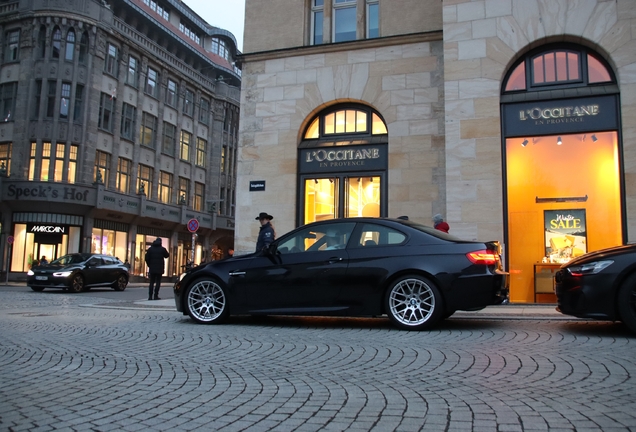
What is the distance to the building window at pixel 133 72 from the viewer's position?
4159 cm

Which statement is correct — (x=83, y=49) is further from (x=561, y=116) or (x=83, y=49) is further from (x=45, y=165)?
(x=561, y=116)

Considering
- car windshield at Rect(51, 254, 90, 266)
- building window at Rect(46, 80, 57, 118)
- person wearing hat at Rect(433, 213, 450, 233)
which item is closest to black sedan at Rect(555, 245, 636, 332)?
person wearing hat at Rect(433, 213, 450, 233)

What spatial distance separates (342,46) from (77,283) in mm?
13165

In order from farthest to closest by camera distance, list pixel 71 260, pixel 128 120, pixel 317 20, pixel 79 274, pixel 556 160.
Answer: pixel 128 120 → pixel 71 260 → pixel 79 274 → pixel 317 20 → pixel 556 160

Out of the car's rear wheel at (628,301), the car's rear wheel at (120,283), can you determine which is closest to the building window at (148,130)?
Result: the car's rear wheel at (120,283)

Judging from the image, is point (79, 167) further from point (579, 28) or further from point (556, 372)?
point (556, 372)

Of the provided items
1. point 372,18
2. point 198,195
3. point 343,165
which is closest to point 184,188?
point 198,195

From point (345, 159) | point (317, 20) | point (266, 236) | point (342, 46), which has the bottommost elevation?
point (266, 236)

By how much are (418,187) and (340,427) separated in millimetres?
11795

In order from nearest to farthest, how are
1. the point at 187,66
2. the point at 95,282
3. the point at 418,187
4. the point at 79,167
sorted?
1. the point at 418,187
2. the point at 95,282
3. the point at 79,167
4. the point at 187,66

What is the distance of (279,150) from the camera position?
53.0 feet

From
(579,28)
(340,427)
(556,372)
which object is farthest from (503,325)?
(579,28)

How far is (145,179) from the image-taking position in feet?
142

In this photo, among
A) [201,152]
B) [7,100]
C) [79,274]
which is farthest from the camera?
[201,152]
